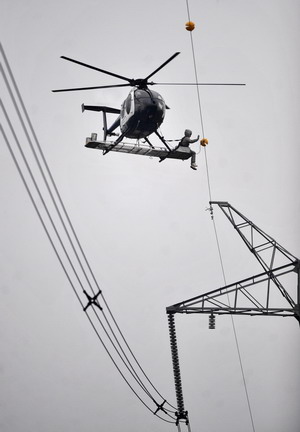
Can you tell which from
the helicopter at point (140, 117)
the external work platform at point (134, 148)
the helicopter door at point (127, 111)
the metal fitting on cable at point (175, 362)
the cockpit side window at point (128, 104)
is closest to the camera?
the helicopter at point (140, 117)

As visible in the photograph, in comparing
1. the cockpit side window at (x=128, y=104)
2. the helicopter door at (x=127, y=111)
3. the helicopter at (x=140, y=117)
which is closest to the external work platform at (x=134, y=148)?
the helicopter at (x=140, y=117)

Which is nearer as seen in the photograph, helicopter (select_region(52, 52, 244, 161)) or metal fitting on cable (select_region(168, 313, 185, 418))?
helicopter (select_region(52, 52, 244, 161))

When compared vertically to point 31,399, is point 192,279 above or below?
above

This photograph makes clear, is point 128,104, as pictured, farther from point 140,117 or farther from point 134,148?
point 134,148

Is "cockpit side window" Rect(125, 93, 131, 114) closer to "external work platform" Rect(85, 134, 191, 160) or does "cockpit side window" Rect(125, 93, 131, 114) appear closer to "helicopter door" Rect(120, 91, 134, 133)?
"helicopter door" Rect(120, 91, 134, 133)

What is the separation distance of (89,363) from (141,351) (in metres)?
8.13

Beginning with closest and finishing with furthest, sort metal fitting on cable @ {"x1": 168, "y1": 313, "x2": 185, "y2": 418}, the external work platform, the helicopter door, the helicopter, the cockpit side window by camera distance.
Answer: the helicopter, the helicopter door, the cockpit side window, metal fitting on cable @ {"x1": 168, "y1": 313, "x2": 185, "y2": 418}, the external work platform

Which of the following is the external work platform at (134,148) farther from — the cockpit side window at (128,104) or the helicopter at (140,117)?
the cockpit side window at (128,104)

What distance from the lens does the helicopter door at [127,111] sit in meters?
14.3

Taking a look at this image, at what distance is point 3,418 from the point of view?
43750 mm

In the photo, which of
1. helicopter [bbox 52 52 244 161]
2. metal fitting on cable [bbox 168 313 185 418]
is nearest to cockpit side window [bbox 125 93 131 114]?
helicopter [bbox 52 52 244 161]

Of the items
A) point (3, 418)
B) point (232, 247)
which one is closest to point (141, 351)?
point (3, 418)

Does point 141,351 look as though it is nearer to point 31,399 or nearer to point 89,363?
point 89,363

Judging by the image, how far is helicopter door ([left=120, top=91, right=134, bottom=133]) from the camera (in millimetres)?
14258
